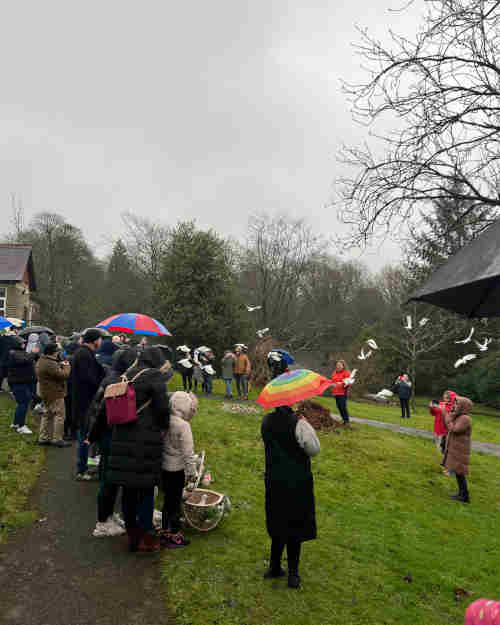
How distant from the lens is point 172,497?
4.52m

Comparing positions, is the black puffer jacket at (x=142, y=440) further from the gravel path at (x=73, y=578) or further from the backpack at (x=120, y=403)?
the gravel path at (x=73, y=578)

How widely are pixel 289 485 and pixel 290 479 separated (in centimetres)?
5

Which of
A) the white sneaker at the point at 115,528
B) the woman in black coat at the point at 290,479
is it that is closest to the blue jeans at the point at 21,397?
the white sneaker at the point at 115,528

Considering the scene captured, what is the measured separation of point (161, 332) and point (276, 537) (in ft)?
25.4

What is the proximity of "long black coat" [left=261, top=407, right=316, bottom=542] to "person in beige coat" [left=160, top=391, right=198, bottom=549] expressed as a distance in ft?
3.17

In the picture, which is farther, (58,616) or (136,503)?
(136,503)

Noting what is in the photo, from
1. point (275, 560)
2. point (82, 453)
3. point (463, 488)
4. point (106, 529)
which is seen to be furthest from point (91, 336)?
point (463, 488)

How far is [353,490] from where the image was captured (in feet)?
23.3

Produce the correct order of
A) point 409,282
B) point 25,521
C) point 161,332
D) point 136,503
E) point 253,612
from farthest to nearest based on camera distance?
point 409,282
point 161,332
point 25,521
point 136,503
point 253,612

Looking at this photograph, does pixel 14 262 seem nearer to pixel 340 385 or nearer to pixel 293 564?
pixel 340 385

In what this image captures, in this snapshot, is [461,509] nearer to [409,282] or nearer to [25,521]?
[25,521]

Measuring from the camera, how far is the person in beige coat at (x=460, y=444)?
7.23m

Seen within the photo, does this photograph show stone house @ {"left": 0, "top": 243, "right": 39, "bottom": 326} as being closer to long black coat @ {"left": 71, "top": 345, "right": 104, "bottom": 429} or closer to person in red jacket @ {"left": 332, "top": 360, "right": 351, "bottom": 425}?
person in red jacket @ {"left": 332, "top": 360, "right": 351, "bottom": 425}

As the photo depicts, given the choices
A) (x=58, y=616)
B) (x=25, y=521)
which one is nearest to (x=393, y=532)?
(x=58, y=616)
